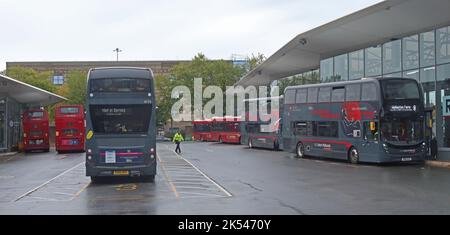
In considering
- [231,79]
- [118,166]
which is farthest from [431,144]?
[231,79]

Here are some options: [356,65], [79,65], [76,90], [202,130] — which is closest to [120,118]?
[356,65]

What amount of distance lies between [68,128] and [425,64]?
81.8 feet

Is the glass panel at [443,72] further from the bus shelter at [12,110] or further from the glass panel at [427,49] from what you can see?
the bus shelter at [12,110]

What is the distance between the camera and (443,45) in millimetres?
27984

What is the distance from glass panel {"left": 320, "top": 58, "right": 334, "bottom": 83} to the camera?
39.9 metres

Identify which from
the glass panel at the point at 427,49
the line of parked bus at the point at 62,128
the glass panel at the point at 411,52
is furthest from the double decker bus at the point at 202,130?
the glass panel at the point at 427,49

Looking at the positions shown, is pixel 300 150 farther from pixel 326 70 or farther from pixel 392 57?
pixel 326 70

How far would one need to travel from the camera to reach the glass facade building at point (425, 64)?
27.8 m

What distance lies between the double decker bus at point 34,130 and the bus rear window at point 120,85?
27542 millimetres

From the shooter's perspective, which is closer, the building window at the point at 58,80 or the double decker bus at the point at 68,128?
the double decker bus at the point at 68,128

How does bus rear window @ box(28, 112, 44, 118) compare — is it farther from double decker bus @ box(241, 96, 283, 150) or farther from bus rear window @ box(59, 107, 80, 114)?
double decker bus @ box(241, 96, 283, 150)

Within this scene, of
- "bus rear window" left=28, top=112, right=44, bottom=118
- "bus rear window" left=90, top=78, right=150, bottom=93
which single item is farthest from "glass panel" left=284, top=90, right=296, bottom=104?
"bus rear window" left=28, top=112, right=44, bottom=118
